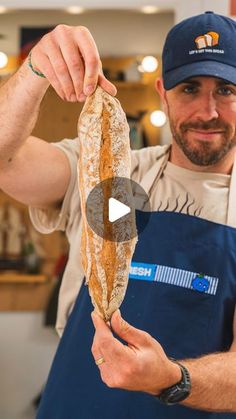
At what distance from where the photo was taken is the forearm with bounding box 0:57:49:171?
118 cm

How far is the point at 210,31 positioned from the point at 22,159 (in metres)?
0.48

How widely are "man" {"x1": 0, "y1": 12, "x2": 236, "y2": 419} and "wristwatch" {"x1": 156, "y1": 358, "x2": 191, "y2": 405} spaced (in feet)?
0.59

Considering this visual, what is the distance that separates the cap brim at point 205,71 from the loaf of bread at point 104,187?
41cm

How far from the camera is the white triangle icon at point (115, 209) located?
97cm

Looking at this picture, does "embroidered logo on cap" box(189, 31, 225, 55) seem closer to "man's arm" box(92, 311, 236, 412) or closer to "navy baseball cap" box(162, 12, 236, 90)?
"navy baseball cap" box(162, 12, 236, 90)

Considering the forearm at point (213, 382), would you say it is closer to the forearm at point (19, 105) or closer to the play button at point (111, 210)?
the play button at point (111, 210)

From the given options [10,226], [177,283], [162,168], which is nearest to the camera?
[177,283]

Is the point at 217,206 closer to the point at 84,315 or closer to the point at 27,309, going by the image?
the point at 84,315

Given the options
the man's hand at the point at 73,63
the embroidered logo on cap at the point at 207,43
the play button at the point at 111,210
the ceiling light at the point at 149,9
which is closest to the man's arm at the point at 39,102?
the man's hand at the point at 73,63

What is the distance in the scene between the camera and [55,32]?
107 cm

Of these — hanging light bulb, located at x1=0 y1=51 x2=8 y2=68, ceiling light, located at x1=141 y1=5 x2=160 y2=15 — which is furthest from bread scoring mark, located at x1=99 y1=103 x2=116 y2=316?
hanging light bulb, located at x1=0 y1=51 x2=8 y2=68

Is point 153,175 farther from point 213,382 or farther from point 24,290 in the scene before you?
point 24,290

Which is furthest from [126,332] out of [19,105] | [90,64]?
[19,105]

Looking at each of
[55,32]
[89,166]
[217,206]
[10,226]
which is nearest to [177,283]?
[217,206]
